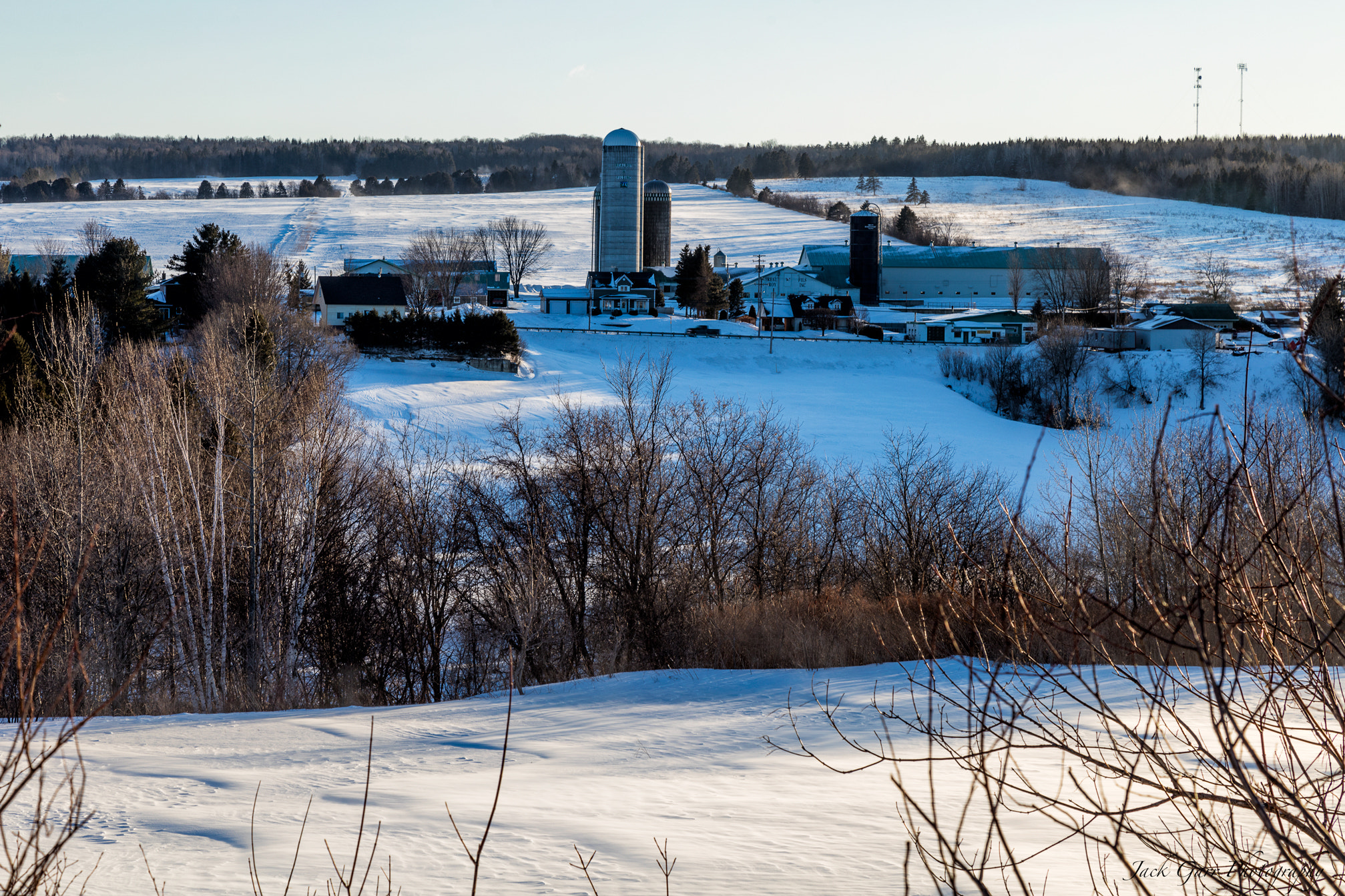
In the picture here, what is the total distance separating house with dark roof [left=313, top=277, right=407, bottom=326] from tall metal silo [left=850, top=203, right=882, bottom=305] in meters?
33.9

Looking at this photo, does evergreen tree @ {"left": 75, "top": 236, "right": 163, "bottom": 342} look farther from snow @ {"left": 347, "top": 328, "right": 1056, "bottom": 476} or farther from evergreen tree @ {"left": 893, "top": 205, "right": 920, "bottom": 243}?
evergreen tree @ {"left": 893, "top": 205, "right": 920, "bottom": 243}

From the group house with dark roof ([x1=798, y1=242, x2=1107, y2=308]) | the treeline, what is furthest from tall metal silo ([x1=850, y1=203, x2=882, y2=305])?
the treeline

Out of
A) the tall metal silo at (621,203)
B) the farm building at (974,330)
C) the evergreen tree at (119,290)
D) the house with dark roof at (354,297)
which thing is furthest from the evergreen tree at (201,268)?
the farm building at (974,330)

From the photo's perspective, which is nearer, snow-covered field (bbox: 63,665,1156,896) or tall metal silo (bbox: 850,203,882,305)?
snow-covered field (bbox: 63,665,1156,896)

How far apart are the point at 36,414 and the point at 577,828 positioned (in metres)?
18.8

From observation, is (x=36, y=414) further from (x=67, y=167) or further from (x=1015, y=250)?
(x=67, y=167)

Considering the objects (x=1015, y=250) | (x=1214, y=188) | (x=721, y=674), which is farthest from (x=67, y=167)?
(x=721, y=674)

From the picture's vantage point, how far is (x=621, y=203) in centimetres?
7569

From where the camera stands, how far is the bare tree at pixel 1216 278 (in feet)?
239

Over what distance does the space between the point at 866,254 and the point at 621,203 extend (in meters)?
18.5

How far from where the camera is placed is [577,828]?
794 centimetres

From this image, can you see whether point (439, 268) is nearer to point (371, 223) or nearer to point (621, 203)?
point (621, 203)

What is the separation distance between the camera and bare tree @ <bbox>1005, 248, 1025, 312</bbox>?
77.9m

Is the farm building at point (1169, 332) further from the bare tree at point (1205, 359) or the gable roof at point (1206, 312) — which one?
the gable roof at point (1206, 312)
